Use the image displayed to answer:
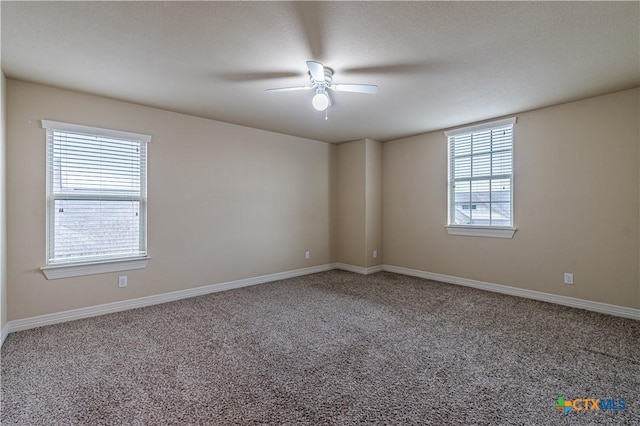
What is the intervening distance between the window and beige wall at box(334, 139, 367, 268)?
146 cm

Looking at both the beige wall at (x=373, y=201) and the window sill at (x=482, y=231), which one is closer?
the window sill at (x=482, y=231)

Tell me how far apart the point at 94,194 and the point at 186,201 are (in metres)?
1.00

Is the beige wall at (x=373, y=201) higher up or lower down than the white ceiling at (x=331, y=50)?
lower down

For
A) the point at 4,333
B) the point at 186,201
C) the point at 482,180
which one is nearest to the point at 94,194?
the point at 186,201

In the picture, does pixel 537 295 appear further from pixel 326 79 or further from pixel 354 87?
pixel 326 79

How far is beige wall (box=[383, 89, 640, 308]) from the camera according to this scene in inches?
130

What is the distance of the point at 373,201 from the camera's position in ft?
18.4

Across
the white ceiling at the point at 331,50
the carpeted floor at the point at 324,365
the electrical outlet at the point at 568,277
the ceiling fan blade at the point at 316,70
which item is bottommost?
the carpeted floor at the point at 324,365

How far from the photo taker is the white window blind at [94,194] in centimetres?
322

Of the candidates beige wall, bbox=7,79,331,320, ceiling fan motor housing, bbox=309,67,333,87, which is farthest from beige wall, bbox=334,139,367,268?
ceiling fan motor housing, bbox=309,67,333,87

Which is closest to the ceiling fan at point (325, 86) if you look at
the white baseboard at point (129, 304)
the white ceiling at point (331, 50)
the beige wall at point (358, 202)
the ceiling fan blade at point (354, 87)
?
the ceiling fan blade at point (354, 87)

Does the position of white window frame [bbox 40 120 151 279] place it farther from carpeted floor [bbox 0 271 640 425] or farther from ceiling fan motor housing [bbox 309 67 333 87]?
ceiling fan motor housing [bbox 309 67 333 87]

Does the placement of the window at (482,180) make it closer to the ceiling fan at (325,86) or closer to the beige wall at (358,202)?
the beige wall at (358,202)

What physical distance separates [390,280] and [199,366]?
3.39 m
